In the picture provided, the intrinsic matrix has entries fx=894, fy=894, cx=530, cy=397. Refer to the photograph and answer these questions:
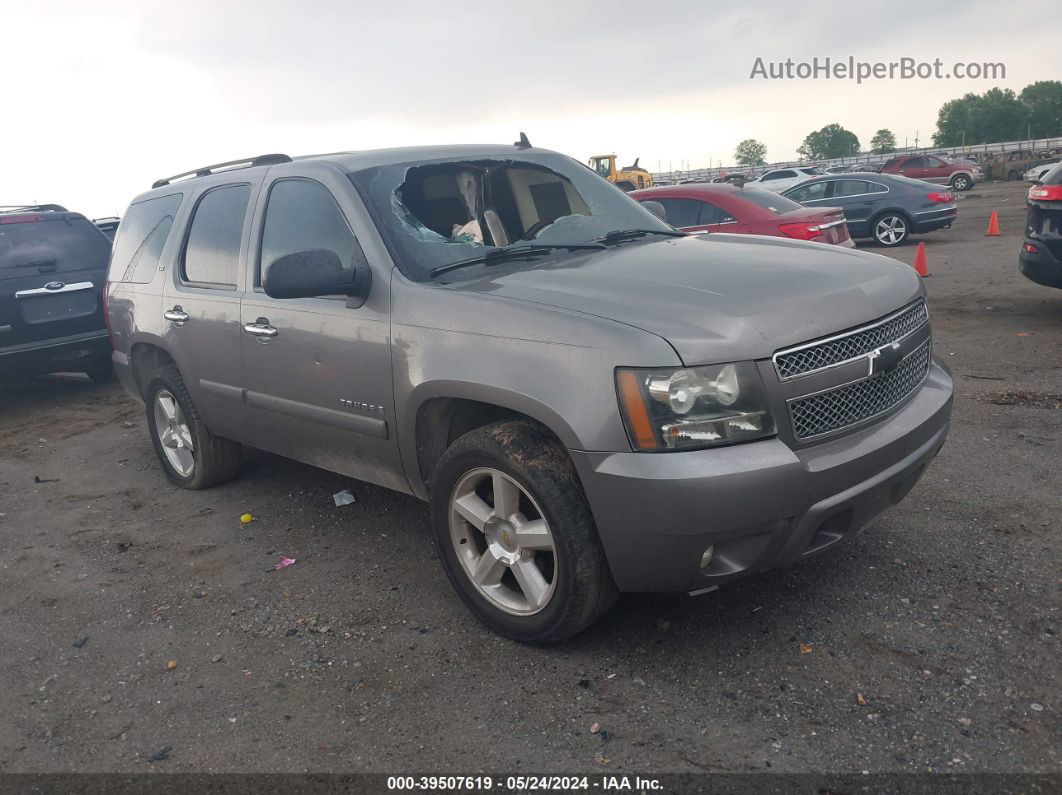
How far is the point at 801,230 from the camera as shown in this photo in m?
9.28

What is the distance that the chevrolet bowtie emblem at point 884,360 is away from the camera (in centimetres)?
314

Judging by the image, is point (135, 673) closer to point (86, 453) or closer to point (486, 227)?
point (486, 227)

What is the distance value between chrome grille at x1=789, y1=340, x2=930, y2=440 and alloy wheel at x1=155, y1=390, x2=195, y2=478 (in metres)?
3.78

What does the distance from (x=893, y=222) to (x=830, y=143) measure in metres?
147

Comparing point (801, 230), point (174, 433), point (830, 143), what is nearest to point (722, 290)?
point (174, 433)

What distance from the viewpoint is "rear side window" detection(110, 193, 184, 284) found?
17.6 ft

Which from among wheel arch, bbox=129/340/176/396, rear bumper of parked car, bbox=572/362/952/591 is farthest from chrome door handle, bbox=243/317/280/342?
rear bumper of parked car, bbox=572/362/952/591

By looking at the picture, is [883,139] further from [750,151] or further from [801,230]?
[801,230]

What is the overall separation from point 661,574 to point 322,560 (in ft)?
6.77

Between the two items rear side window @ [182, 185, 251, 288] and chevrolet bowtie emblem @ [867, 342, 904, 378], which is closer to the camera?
chevrolet bowtie emblem @ [867, 342, 904, 378]

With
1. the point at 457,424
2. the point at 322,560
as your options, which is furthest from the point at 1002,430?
the point at 322,560

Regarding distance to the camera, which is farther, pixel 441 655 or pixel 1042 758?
pixel 441 655

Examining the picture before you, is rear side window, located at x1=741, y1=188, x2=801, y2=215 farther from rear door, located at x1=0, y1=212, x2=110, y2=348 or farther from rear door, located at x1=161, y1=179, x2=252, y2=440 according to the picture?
rear door, located at x1=0, y1=212, x2=110, y2=348

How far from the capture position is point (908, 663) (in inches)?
120
